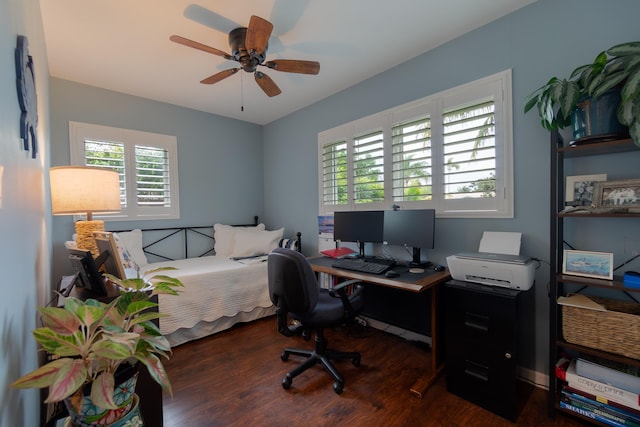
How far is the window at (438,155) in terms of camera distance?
2006 mm

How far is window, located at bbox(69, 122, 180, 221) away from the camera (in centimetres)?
294

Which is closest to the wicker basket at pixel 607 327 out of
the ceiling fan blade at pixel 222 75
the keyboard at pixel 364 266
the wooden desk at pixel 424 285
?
the wooden desk at pixel 424 285

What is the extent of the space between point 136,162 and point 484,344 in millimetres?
3751

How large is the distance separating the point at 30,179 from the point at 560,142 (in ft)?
9.03

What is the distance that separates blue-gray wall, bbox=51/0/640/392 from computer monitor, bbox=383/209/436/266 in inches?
8.4

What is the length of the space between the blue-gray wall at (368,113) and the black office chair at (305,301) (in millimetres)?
970

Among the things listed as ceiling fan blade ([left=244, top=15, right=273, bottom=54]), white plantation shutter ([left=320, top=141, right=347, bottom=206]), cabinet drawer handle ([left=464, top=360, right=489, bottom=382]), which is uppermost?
ceiling fan blade ([left=244, top=15, right=273, bottom=54])

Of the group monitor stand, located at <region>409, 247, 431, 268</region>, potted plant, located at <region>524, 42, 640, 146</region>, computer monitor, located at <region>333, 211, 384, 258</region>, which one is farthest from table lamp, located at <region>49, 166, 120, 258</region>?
potted plant, located at <region>524, 42, 640, 146</region>

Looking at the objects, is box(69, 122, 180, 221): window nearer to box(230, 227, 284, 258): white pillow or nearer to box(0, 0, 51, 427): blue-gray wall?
box(230, 227, 284, 258): white pillow

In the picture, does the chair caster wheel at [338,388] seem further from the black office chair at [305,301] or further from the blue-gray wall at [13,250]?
the blue-gray wall at [13,250]

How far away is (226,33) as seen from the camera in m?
2.12

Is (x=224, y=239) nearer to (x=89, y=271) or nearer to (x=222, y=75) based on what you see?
(x=222, y=75)

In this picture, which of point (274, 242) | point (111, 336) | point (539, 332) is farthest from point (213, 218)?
point (539, 332)

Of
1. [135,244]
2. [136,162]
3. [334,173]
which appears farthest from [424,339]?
[136,162]
